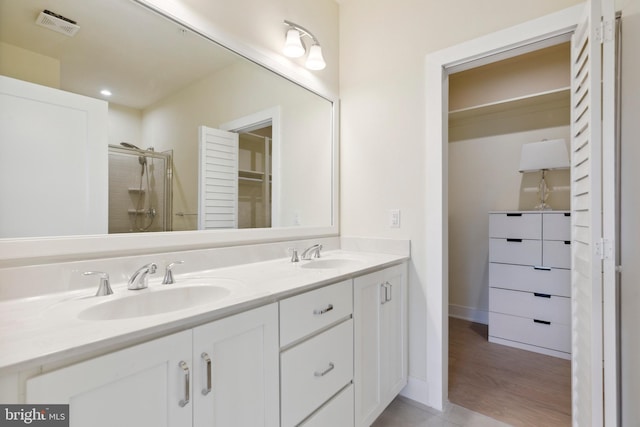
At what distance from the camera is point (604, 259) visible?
1118 mm

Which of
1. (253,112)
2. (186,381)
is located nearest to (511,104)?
(253,112)

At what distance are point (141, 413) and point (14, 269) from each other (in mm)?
642

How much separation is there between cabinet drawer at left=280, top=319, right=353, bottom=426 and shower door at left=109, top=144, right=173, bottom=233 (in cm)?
78

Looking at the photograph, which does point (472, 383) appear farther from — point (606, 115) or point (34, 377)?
point (34, 377)

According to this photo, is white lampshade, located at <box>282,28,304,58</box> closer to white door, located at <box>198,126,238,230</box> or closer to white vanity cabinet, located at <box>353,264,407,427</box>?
white door, located at <box>198,126,238,230</box>

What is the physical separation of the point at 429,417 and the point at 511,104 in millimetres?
2725

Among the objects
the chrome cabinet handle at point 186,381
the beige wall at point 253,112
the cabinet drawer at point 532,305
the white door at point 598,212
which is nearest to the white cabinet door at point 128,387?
the chrome cabinet handle at point 186,381

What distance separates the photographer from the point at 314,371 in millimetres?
1188

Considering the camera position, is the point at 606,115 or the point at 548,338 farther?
the point at 548,338

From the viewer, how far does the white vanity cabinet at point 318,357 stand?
1083mm

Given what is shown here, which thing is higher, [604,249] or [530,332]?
[604,249]

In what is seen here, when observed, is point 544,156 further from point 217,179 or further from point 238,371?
point 238,371
